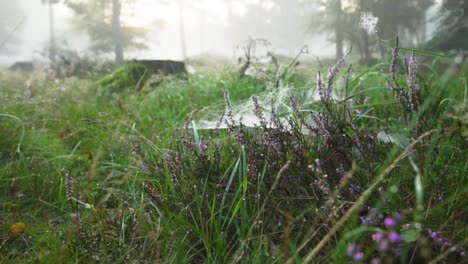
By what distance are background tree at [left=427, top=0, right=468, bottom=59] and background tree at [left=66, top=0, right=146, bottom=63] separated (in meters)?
8.73

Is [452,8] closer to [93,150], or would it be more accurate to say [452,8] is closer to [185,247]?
[93,150]

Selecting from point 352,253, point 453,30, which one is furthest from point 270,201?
point 453,30

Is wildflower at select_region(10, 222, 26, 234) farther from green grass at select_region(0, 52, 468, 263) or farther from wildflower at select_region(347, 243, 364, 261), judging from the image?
wildflower at select_region(347, 243, 364, 261)

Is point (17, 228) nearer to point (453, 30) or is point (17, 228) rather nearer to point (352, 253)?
point (352, 253)

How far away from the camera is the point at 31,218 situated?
2002 mm

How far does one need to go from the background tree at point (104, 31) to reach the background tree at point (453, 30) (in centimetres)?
873

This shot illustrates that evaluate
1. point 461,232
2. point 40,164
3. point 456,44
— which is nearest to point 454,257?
point 461,232

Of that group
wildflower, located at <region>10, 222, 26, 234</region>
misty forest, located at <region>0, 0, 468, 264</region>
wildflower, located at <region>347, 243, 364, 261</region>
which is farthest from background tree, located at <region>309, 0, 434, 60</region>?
wildflower, located at <region>10, 222, 26, 234</region>

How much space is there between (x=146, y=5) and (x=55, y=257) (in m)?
11.4

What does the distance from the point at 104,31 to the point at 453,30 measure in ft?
44.4

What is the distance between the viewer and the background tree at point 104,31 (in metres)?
12.2

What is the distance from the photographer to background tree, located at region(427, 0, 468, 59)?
560 centimetres

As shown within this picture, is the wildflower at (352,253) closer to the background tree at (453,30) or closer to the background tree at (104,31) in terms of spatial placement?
the background tree at (453,30)

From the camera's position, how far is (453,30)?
6.37 m
